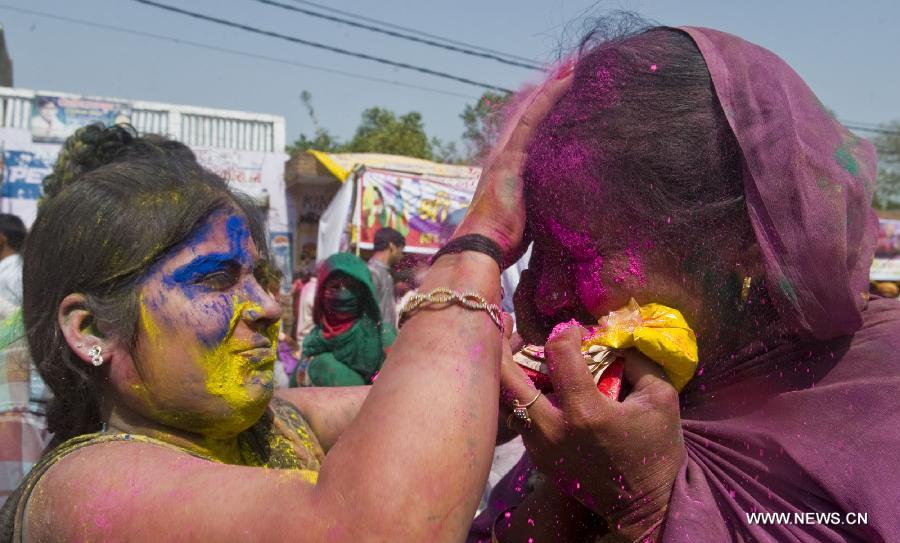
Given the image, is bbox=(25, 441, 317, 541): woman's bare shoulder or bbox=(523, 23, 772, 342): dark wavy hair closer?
bbox=(25, 441, 317, 541): woman's bare shoulder

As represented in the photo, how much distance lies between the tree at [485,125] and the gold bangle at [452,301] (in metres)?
0.52

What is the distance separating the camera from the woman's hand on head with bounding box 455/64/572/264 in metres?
1.53

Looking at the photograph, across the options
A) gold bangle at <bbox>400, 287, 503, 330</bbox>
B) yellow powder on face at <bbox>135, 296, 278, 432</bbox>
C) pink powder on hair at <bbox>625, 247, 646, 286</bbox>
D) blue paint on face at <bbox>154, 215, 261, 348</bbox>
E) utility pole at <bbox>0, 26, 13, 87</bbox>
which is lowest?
yellow powder on face at <bbox>135, 296, 278, 432</bbox>

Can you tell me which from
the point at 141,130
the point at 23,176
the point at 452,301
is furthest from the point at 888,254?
the point at 452,301

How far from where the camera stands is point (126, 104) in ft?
45.9

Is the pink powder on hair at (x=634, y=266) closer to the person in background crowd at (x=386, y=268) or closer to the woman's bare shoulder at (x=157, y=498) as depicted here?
the woman's bare shoulder at (x=157, y=498)

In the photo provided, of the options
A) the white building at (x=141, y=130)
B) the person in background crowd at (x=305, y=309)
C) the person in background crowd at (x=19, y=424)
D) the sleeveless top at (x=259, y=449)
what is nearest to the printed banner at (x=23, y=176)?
the white building at (x=141, y=130)

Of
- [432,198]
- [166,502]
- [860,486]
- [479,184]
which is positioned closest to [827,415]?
→ [860,486]

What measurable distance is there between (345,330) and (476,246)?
3.99 m

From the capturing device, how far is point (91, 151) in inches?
80.7

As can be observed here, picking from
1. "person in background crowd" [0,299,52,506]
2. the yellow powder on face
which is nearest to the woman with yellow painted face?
the yellow powder on face

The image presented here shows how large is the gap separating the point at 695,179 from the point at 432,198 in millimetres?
7711

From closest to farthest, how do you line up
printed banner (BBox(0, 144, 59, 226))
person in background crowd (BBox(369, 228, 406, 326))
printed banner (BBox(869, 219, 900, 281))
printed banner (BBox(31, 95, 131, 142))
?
person in background crowd (BBox(369, 228, 406, 326)), printed banner (BBox(0, 144, 59, 226)), printed banner (BBox(869, 219, 900, 281)), printed banner (BBox(31, 95, 131, 142))

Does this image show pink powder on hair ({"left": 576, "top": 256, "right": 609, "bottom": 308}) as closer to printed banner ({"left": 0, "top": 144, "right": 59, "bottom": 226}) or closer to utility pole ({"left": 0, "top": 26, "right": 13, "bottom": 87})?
printed banner ({"left": 0, "top": 144, "right": 59, "bottom": 226})
